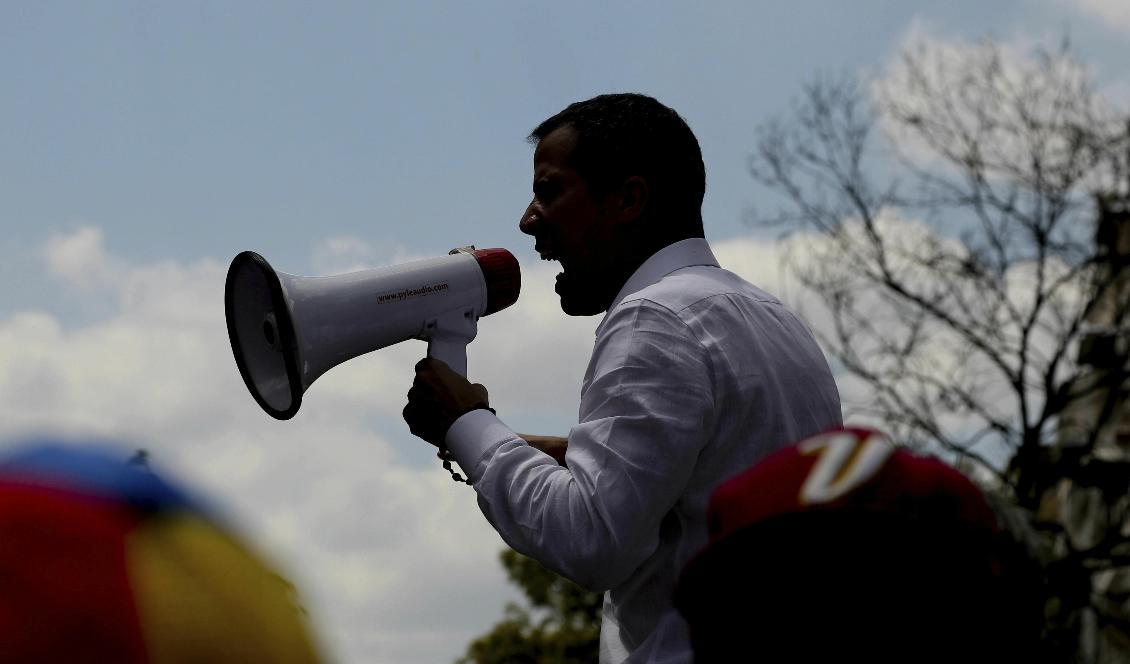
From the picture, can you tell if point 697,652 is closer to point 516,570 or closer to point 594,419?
point 594,419

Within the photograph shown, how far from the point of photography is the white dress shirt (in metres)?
2.53

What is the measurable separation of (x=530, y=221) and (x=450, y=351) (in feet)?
1.36

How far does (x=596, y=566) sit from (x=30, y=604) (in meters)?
1.61

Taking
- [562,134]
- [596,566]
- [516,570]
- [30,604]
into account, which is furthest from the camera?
[516,570]

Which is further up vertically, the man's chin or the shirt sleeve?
the man's chin

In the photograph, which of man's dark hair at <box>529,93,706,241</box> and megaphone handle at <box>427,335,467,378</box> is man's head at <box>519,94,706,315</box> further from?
megaphone handle at <box>427,335,467,378</box>

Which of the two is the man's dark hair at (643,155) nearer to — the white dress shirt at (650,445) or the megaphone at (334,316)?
the white dress shirt at (650,445)

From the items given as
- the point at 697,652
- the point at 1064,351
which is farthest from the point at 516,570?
the point at 697,652

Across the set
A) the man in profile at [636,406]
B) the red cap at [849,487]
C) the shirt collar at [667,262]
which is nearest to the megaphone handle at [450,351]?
the man in profile at [636,406]

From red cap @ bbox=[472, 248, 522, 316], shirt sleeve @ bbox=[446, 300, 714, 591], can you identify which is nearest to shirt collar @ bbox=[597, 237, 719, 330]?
shirt sleeve @ bbox=[446, 300, 714, 591]

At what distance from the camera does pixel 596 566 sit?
252cm

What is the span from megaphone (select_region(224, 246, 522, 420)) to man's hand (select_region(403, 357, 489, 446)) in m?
0.35

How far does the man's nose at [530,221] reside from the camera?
10.2 ft

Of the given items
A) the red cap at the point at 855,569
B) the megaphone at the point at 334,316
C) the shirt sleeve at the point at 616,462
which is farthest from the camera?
the megaphone at the point at 334,316
